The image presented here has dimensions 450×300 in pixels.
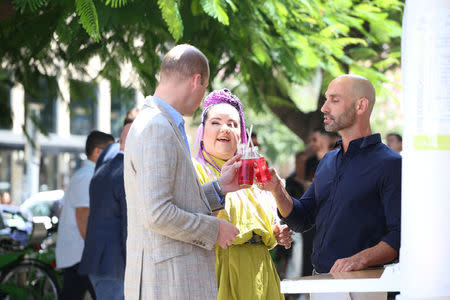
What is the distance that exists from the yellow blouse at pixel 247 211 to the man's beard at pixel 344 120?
0.68 m

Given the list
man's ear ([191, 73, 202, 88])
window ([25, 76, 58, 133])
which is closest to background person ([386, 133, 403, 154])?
window ([25, 76, 58, 133])

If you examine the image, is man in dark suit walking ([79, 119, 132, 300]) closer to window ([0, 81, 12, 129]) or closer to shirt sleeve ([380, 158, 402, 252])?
window ([0, 81, 12, 129])

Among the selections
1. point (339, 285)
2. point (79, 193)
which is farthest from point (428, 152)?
point (79, 193)

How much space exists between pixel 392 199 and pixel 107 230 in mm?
3205

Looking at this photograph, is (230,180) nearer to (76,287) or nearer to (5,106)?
(76,287)

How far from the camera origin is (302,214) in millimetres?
4320

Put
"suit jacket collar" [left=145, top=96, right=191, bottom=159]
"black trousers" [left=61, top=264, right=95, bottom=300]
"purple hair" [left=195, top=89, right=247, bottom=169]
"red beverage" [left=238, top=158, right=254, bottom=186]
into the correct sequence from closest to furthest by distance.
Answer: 1. "suit jacket collar" [left=145, top=96, right=191, bottom=159]
2. "red beverage" [left=238, top=158, right=254, bottom=186]
3. "purple hair" [left=195, top=89, right=247, bottom=169]
4. "black trousers" [left=61, top=264, right=95, bottom=300]

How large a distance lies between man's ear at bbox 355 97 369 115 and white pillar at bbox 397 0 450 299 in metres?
1.88

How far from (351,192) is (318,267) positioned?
481 millimetres

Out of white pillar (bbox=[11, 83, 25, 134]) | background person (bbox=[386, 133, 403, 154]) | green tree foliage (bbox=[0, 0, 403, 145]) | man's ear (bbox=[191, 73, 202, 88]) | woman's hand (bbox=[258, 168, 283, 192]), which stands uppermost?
green tree foliage (bbox=[0, 0, 403, 145])

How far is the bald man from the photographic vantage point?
143 inches

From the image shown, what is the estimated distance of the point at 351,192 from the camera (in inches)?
150

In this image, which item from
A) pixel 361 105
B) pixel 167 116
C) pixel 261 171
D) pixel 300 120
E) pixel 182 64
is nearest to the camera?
pixel 167 116

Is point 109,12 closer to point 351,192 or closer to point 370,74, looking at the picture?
point 351,192
